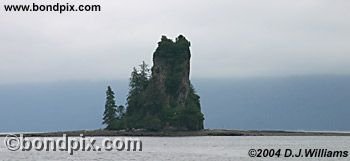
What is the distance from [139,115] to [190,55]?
1492 cm

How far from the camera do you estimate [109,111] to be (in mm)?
155750

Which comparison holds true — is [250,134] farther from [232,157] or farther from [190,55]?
[232,157]

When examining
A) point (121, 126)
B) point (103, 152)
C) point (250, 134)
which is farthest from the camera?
point (250, 134)

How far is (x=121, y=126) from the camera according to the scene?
498 ft

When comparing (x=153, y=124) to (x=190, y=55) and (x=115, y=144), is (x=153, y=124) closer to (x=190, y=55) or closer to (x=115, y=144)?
(x=190, y=55)

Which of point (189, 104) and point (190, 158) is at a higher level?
point (189, 104)

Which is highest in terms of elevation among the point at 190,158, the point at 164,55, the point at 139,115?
the point at 164,55

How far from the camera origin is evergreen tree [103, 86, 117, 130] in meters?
155

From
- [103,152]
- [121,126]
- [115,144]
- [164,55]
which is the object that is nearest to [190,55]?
[164,55]

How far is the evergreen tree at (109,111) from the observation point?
15500cm

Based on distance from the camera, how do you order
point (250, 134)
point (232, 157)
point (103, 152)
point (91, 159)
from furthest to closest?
point (250, 134) → point (103, 152) → point (232, 157) → point (91, 159)

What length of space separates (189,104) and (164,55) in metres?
9.60

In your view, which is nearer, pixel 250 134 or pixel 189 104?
pixel 189 104

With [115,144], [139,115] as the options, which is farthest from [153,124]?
[115,144]
